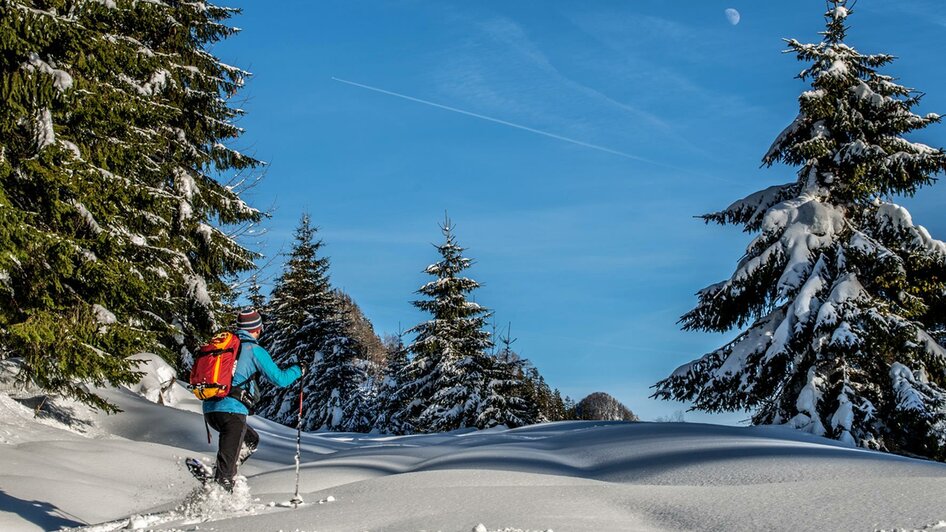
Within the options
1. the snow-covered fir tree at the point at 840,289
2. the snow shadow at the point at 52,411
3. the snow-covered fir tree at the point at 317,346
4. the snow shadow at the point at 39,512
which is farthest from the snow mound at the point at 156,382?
the snow-covered fir tree at the point at 317,346

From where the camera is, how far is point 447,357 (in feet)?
106

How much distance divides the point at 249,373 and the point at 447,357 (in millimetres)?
24977

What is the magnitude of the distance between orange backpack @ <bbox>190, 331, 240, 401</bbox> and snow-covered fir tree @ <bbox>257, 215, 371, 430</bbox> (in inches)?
1296

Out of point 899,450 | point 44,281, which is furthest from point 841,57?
point 44,281

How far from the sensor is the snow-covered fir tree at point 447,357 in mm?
31312

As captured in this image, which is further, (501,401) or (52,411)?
(501,401)

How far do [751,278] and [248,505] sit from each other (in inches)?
561

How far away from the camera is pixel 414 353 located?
33.6m

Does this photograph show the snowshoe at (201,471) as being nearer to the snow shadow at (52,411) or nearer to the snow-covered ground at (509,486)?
the snow-covered ground at (509,486)

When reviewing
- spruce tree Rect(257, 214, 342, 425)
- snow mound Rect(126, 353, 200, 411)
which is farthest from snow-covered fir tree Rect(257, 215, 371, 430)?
snow mound Rect(126, 353, 200, 411)

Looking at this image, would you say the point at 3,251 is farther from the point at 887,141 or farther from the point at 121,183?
the point at 887,141

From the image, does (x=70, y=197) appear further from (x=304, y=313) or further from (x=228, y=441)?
(x=304, y=313)

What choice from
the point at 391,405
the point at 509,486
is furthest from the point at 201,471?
the point at 391,405

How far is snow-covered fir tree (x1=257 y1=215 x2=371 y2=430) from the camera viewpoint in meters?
40.1
